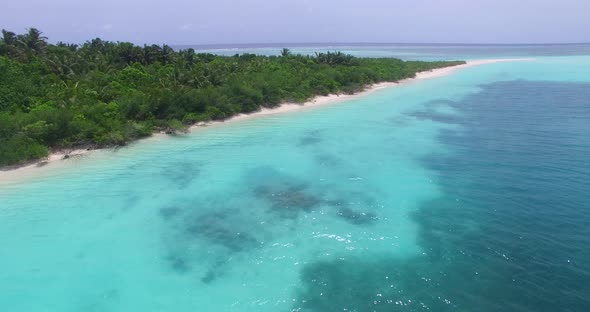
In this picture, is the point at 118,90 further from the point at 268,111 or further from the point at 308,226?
the point at 308,226

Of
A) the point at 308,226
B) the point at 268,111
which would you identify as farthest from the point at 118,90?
the point at 308,226

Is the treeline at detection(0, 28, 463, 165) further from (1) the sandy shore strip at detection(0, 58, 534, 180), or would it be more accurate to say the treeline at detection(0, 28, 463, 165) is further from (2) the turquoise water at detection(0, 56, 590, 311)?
(2) the turquoise water at detection(0, 56, 590, 311)

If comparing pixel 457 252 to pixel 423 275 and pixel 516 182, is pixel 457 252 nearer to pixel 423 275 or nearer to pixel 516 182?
pixel 423 275

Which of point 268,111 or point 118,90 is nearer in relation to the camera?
point 118,90

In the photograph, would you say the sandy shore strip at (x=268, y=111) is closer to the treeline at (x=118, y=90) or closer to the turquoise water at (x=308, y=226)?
the treeline at (x=118, y=90)

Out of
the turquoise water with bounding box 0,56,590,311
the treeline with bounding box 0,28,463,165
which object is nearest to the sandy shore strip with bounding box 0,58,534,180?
the treeline with bounding box 0,28,463,165

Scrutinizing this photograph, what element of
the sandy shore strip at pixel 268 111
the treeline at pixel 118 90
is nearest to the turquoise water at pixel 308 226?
the sandy shore strip at pixel 268 111

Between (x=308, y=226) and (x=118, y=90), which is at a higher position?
(x=118, y=90)

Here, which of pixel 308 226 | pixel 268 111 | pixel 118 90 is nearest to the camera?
pixel 308 226
